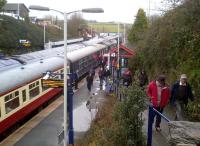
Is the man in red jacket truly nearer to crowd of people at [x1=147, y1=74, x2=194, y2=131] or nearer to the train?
crowd of people at [x1=147, y1=74, x2=194, y2=131]

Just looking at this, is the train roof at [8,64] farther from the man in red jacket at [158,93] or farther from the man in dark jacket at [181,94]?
the man in dark jacket at [181,94]

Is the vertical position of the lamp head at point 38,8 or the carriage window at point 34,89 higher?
the lamp head at point 38,8

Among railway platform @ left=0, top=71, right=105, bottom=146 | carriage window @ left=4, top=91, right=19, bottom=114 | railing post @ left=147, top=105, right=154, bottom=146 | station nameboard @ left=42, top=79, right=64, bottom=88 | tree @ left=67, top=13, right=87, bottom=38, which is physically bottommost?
railway platform @ left=0, top=71, right=105, bottom=146

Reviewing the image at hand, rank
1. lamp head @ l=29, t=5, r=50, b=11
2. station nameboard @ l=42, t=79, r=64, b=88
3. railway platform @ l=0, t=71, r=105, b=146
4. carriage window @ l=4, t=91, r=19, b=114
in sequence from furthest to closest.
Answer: carriage window @ l=4, t=91, r=19, b=114, railway platform @ l=0, t=71, r=105, b=146, station nameboard @ l=42, t=79, r=64, b=88, lamp head @ l=29, t=5, r=50, b=11

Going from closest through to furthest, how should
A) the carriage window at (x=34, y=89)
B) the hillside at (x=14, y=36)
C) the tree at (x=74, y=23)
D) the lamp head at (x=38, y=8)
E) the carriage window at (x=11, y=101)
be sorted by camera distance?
the lamp head at (x=38, y=8) → the carriage window at (x=11, y=101) → the carriage window at (x=34, y=89) → the hillside at (x=14, y=36) → the tree at (x=74, y=23)

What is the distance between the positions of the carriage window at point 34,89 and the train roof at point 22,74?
0.36 metres

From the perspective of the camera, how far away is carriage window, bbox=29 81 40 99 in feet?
64.2

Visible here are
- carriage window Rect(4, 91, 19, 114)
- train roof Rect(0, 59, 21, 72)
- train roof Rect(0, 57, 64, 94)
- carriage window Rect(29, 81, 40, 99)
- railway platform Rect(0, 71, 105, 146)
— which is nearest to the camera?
railway platform Rect(0, 71, 105, 146)

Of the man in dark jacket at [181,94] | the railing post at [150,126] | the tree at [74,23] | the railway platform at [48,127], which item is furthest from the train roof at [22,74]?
the tree at [74,23]

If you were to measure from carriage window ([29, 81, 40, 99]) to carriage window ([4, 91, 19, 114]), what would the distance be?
→ 80.2 inches

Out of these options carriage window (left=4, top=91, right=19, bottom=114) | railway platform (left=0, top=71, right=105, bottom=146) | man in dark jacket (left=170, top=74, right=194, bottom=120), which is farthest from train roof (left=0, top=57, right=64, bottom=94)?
man in dark jacket (left=170, top=74, right=194, bottom=120)

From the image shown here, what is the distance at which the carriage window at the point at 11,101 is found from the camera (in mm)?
16172

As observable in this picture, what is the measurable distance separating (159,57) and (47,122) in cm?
640

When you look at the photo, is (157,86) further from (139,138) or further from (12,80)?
(12,80)
